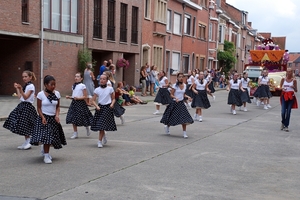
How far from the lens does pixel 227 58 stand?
53.6 m

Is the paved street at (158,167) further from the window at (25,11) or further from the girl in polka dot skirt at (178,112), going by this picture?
the window at (25,11)

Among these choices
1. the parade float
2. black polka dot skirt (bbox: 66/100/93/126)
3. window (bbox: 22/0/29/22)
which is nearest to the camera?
black polka dot skirt (bbox: 66/100/93/126)

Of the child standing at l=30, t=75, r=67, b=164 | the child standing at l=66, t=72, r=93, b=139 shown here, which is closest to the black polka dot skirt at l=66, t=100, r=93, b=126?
the child standing at l=66, t=72, r=93, b=139

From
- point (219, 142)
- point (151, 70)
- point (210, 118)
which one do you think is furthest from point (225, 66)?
point (219, 142)

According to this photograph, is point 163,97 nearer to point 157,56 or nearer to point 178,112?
point 178,112

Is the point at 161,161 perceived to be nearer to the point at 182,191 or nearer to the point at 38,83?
the point at 182,191

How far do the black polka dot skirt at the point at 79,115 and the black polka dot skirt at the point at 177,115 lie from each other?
2.01 m

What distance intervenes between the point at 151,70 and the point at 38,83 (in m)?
8.60

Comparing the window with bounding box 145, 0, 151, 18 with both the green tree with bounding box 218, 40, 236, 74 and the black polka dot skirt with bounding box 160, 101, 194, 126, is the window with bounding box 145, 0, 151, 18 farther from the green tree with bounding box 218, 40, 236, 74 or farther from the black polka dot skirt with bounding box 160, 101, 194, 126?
the black polka dot skirt with bounding box 160, 101, 194, 126

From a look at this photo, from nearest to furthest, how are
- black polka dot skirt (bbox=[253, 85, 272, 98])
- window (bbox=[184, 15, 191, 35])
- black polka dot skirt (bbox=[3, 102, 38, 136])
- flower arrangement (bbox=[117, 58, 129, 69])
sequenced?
black polka dot skirt (bbox=[3, 102, 38, 136]) < black polka dot skirt (bbox=[253, 85, 272, 98]) < flower arrangement (bbox=[117, 58, 129, 69]) < window (bbox=[184, 15, 191, 35])

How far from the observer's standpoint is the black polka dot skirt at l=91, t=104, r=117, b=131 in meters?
9.88

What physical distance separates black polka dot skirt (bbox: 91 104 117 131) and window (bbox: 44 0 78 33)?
12987mm

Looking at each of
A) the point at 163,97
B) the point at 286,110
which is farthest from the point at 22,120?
the point at 163,97

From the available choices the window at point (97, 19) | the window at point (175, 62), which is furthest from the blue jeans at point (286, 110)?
the window at point (175, 62)
